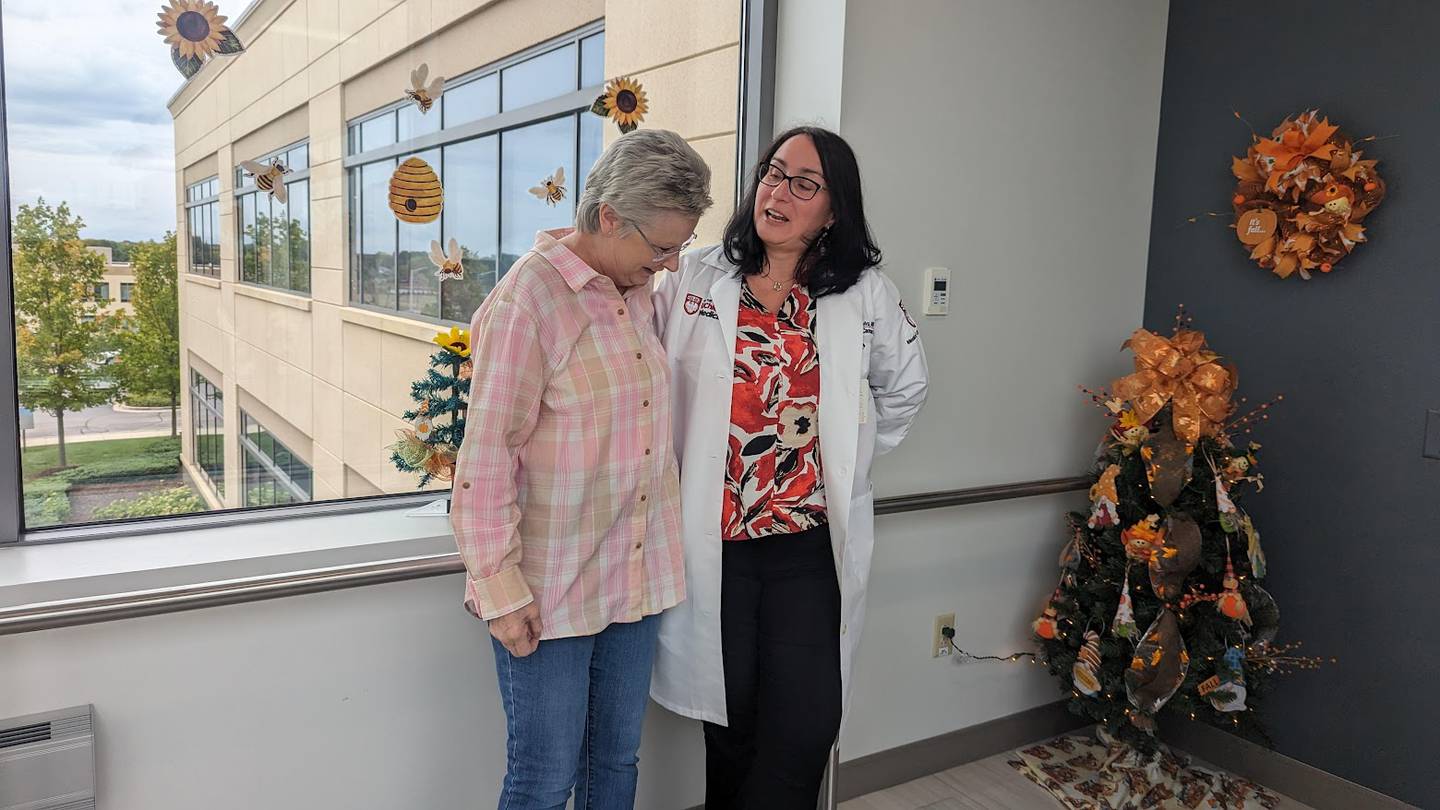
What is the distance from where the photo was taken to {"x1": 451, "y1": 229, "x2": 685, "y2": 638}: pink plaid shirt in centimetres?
142

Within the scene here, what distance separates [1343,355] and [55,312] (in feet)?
9.66

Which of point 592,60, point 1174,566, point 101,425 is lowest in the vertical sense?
point 1174,566

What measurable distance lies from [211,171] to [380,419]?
1.89ft

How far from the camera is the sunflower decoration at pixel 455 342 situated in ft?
6.34

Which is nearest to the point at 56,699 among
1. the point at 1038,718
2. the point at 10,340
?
the point at 10,340

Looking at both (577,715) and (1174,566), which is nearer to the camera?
(577,715)

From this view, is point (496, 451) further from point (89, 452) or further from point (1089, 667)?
point (1089, 667)

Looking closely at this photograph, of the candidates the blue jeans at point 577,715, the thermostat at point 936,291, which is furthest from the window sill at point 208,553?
the thermostat at point 936,291

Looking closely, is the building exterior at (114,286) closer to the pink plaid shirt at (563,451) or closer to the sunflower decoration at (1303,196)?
the pink plaid shirt at (563,451)

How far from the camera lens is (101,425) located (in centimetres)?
174

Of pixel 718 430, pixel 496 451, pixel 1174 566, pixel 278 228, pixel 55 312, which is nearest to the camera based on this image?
pixel 496 451

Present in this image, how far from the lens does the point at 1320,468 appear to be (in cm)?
259

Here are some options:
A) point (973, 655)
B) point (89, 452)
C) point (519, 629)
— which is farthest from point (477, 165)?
point (973, 655)

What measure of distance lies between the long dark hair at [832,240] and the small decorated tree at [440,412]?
588mm
